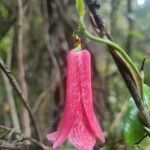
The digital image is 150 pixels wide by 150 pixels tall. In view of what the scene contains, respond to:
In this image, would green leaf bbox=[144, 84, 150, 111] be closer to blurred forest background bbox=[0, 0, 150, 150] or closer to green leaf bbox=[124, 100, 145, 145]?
green leaf bbox=[124, 100, 145, 145]

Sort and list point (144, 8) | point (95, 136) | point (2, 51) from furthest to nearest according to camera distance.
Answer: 1. point (144, 8)
2. point (2, 51)
3. point (95, 136)

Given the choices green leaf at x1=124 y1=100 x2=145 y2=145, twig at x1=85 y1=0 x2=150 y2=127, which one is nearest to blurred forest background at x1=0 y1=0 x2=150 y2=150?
green leaf at x1=124 y1=100 x2=145 y2=145

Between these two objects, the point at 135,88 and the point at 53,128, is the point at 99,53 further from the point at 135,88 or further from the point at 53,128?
the point at 135,88

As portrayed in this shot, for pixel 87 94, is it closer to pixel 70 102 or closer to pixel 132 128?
pixel 70 102

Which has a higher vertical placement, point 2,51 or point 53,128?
point 2,51

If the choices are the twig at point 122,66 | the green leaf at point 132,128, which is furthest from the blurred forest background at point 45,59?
the twig at point 122,66

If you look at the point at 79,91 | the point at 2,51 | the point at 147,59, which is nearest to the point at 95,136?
the point at 79,91
